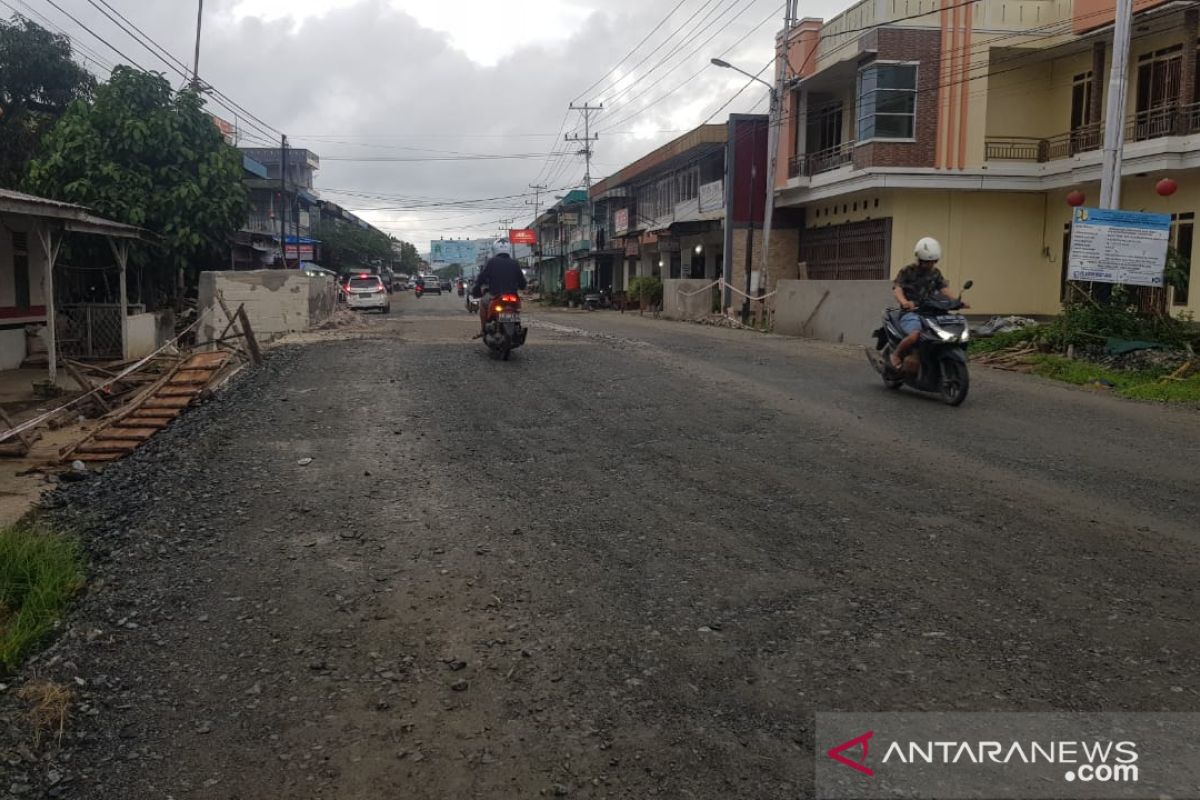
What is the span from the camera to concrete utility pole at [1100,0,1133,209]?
1450cm

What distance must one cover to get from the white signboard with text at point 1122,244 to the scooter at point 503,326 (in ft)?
27.3

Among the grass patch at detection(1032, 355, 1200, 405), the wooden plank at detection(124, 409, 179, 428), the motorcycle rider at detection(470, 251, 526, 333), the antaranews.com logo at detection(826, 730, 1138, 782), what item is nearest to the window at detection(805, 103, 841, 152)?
the grass patch at detection(1032, 355, 1200, 405)

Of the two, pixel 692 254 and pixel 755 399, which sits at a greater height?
pixel 692 254

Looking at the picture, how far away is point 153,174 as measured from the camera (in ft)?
65.4

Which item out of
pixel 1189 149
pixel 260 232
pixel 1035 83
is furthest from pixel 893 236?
pixel 260 232

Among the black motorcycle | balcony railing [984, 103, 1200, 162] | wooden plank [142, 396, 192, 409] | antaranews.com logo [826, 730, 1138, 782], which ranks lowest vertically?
antaranews.com logo [826, 730, 1138, 782]

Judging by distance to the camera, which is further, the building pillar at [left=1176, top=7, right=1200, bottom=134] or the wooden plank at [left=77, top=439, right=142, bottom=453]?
the building pillar at [left=1176, top=7, right=1200, bottom=134]

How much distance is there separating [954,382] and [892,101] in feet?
58.2

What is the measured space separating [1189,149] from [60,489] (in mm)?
21049

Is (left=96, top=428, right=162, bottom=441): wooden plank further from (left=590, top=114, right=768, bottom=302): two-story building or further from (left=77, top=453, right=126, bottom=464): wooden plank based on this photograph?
(left=590, top=114, right=768, bottom=302): two-story building

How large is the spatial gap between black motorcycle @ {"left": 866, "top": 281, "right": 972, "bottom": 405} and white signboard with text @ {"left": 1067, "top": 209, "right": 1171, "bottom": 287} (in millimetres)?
5273

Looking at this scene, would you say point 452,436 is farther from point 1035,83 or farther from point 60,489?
point 1035,83

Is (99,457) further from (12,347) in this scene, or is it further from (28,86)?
(28,86)

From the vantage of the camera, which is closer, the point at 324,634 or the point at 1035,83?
the point at 324,634
